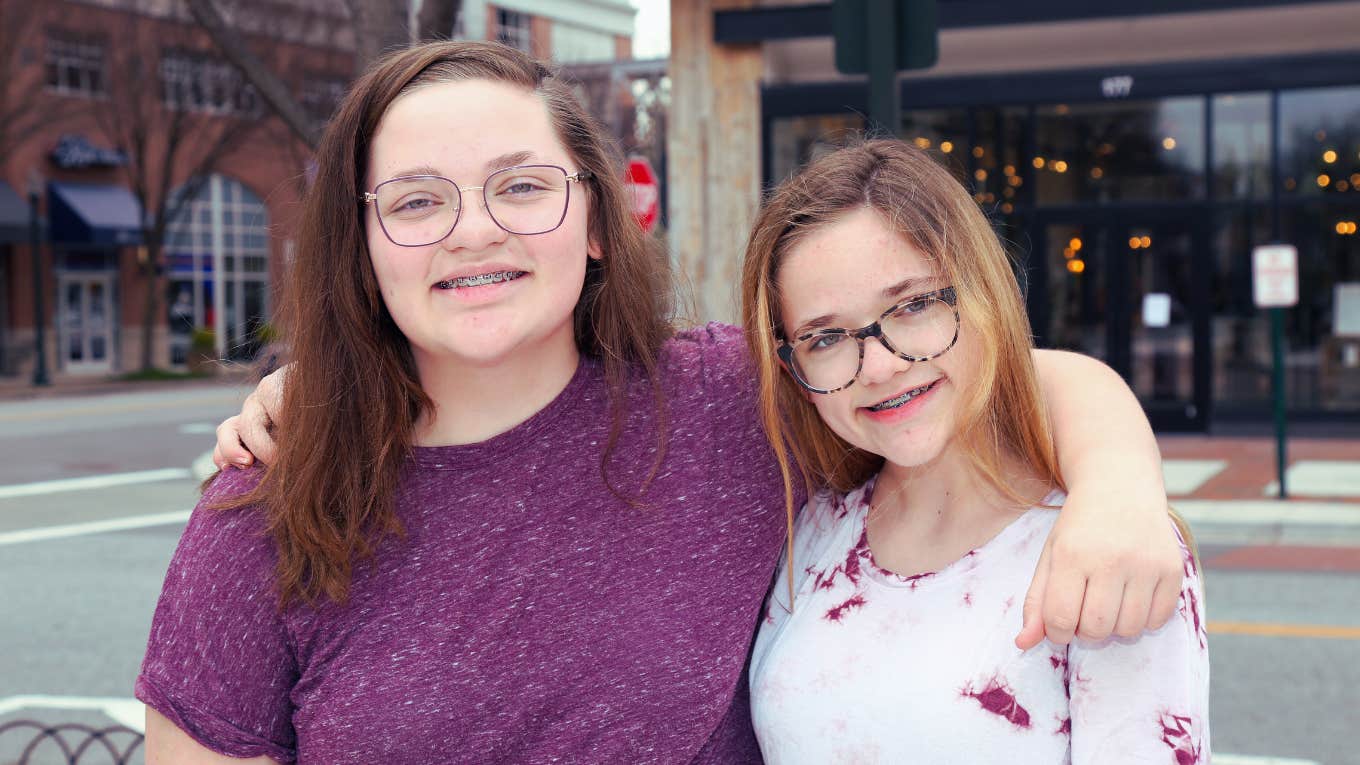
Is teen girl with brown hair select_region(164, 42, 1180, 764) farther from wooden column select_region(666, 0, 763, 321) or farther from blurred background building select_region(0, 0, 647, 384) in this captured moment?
blurred background building select_region(0, 0, 647, 384)

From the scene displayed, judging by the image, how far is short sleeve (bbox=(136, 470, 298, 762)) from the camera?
5.96 feet

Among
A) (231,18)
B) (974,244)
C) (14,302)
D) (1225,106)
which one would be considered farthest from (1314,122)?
(14,302)

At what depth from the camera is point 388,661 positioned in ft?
6.25

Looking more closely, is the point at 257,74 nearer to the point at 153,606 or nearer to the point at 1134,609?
the point at 153,606

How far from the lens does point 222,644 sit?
6.00ft

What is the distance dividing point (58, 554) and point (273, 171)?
28884 mm

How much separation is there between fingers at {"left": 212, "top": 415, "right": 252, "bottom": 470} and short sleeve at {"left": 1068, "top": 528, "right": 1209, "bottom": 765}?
4.13ft

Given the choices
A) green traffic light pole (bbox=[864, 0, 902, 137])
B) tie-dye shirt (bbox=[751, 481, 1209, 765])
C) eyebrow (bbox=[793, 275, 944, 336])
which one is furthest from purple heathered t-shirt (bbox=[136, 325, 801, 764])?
green traffic light pole (bbox=[864, 0, 902, 137])

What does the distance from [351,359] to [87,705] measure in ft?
16.0

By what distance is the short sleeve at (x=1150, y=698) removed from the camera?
1662 millimetres

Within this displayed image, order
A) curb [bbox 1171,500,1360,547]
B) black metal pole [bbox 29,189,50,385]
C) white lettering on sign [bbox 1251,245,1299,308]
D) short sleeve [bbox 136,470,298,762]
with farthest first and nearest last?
black metal pole [bbox 29,189,50,385] < white lettering on sign [bbox 1251,245,1299,308] < curb [bbox 1171,500,1360,547] < short sleeve [bbox 136,470,298,762]

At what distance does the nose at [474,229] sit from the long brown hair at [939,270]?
17.1 inches

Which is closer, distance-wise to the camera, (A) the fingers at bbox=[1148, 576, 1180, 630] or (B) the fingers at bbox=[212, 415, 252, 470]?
(A) the fingers at bbox=[1148, 576, 1180, 630]

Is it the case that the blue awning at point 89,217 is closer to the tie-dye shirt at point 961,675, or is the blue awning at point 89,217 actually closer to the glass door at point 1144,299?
the glass door at point 1144,299
